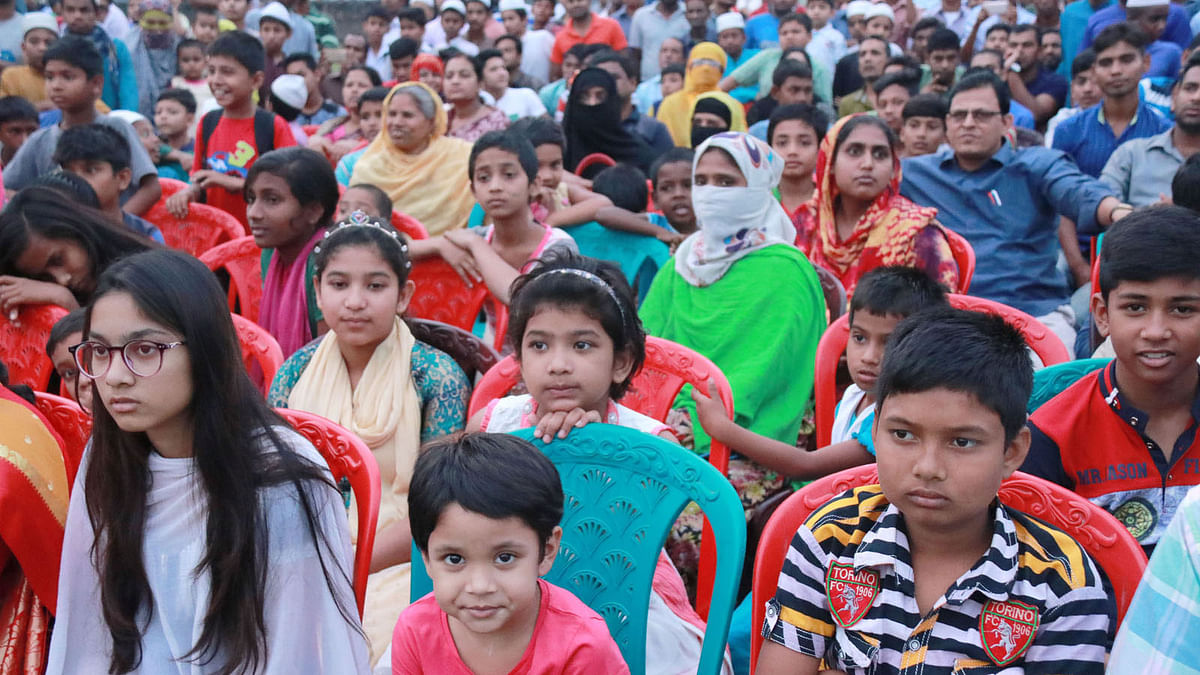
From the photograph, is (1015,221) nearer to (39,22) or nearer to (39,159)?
(39,159)

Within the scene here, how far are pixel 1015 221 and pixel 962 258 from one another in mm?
649

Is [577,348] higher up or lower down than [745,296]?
lower down

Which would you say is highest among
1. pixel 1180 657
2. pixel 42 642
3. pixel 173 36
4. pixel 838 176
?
pixel 173 36

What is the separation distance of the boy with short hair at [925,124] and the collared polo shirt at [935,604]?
4.06 metres

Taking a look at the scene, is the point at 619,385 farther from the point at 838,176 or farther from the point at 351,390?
the point at 838,176

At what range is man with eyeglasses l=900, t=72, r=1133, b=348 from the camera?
14.3 ft

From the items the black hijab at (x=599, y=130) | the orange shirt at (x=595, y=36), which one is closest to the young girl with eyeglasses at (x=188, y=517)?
the black hijab at (x=599, y=130)

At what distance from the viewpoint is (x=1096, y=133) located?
5559 millimetres

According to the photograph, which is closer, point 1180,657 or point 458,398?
point 1180,657

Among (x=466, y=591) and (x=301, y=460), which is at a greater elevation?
(x=301, y=460)

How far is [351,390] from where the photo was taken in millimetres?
2852

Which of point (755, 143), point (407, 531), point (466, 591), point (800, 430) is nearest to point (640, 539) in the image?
point (466, 591)

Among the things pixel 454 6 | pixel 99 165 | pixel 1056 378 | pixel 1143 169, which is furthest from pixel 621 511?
pixel 454 6

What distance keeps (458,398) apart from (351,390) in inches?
11.7
